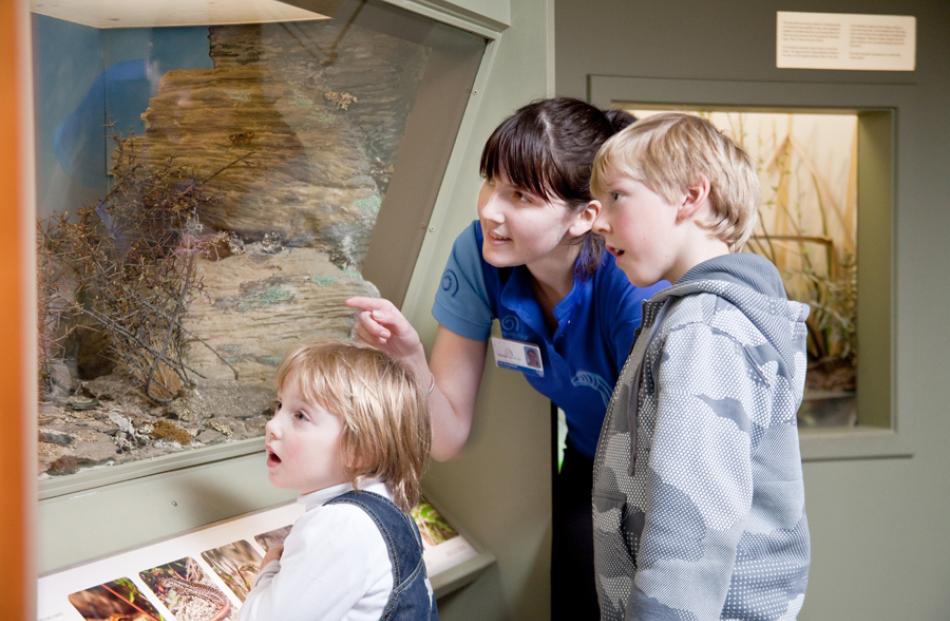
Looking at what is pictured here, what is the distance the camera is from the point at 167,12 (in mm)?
1388

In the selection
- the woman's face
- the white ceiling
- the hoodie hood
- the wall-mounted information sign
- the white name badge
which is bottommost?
the white name badge

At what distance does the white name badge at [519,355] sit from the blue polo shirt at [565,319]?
0.02 meters

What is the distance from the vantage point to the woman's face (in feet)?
5.58

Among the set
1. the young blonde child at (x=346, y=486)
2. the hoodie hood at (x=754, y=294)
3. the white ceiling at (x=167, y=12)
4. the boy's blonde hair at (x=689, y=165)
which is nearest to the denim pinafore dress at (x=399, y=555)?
the young blonde child at (x=346, y=486)

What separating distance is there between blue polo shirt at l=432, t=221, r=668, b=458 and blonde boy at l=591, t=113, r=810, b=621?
27cm

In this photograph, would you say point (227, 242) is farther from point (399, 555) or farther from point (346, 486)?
point (399, 555)

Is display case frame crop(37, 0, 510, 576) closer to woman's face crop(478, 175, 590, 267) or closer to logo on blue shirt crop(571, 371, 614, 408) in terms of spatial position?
woman's face crop(478, 175, 590, 267)

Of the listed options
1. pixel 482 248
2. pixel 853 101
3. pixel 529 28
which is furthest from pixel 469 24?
pixel 853 101

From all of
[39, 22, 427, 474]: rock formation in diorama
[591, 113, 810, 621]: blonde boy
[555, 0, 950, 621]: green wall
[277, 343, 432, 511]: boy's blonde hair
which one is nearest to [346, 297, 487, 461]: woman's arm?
[39, 22, 427, 474]: rock formation in diorama

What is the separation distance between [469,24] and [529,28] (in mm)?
160

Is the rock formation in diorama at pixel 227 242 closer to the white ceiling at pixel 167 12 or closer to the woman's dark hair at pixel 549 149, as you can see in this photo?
the white ceiling at pixel 167 12

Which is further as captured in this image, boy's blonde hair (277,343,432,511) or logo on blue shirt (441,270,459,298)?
logo on blue shirt (441,270,459,298)

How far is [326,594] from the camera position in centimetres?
128

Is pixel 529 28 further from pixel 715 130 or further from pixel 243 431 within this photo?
pixel 243 431
